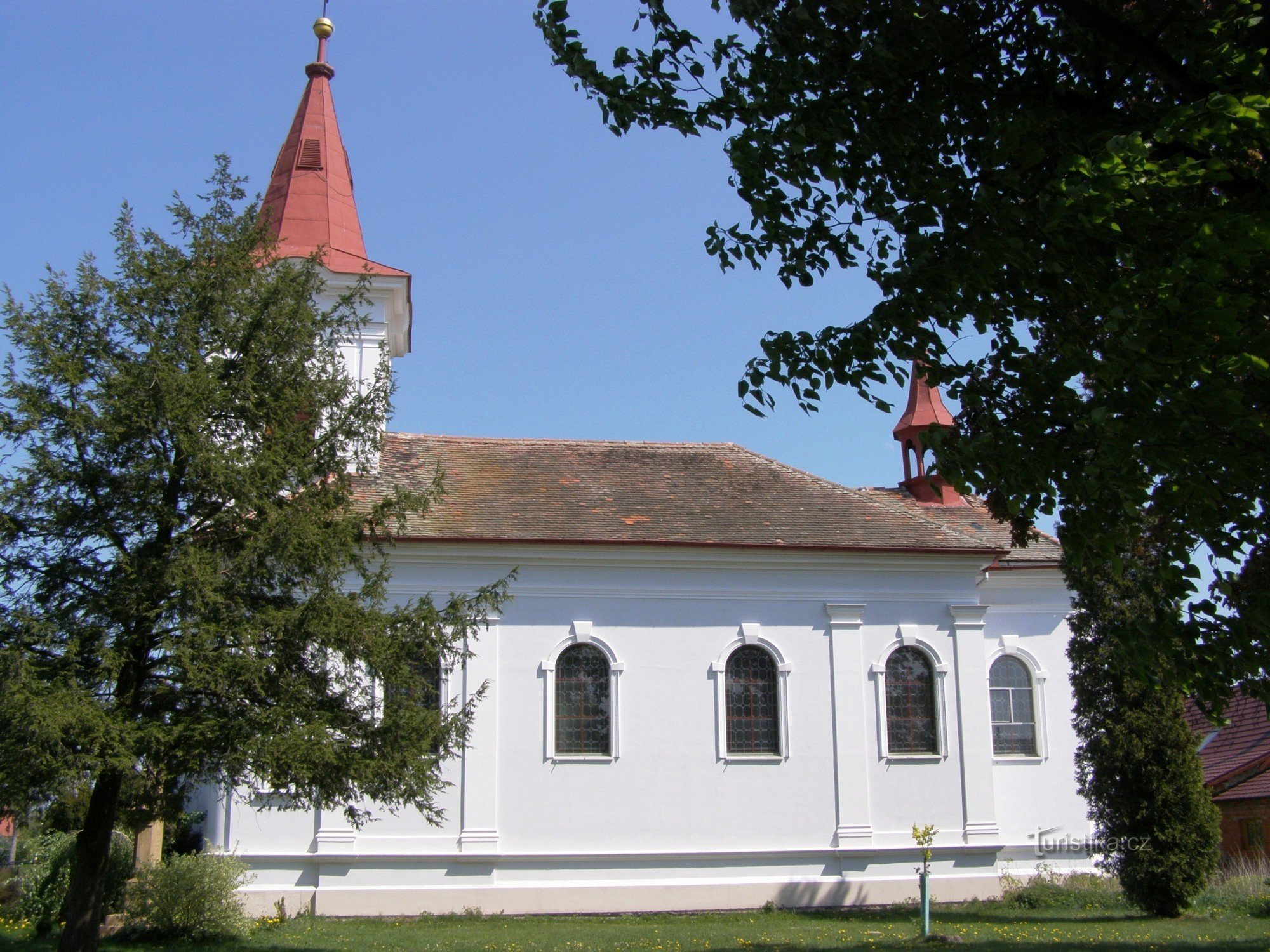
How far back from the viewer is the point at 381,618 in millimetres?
12336

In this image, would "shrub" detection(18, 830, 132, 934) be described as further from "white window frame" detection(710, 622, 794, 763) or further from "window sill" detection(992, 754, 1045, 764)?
"window sill" detection(992, 754, 1045, 764)

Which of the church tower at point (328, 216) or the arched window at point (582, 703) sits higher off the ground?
the church tower at point (328, 216)

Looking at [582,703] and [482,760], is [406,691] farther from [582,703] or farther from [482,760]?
[582,703]

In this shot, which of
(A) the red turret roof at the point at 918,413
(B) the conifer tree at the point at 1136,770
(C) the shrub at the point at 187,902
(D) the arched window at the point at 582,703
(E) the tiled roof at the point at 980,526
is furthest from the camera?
(A) the red turret roof at the point at 918,413

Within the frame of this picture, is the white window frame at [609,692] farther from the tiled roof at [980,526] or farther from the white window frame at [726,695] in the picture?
the tiled roof at [980,526]

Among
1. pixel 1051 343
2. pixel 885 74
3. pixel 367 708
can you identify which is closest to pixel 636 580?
pixel 367 708

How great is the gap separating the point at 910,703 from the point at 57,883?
48.4 feet

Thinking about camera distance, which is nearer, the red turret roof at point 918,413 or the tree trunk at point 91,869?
the tree trunk at point 91,869

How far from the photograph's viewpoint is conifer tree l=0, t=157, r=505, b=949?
1121cm

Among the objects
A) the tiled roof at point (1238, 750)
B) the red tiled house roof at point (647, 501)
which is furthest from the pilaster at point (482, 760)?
the tiled roof at point (1238, 750)

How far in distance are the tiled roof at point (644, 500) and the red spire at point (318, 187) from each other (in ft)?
14.6

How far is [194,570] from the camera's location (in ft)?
36.6

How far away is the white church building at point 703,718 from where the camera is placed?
62.6 ft

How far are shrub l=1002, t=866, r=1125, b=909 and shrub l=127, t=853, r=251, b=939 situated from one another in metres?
13.0
